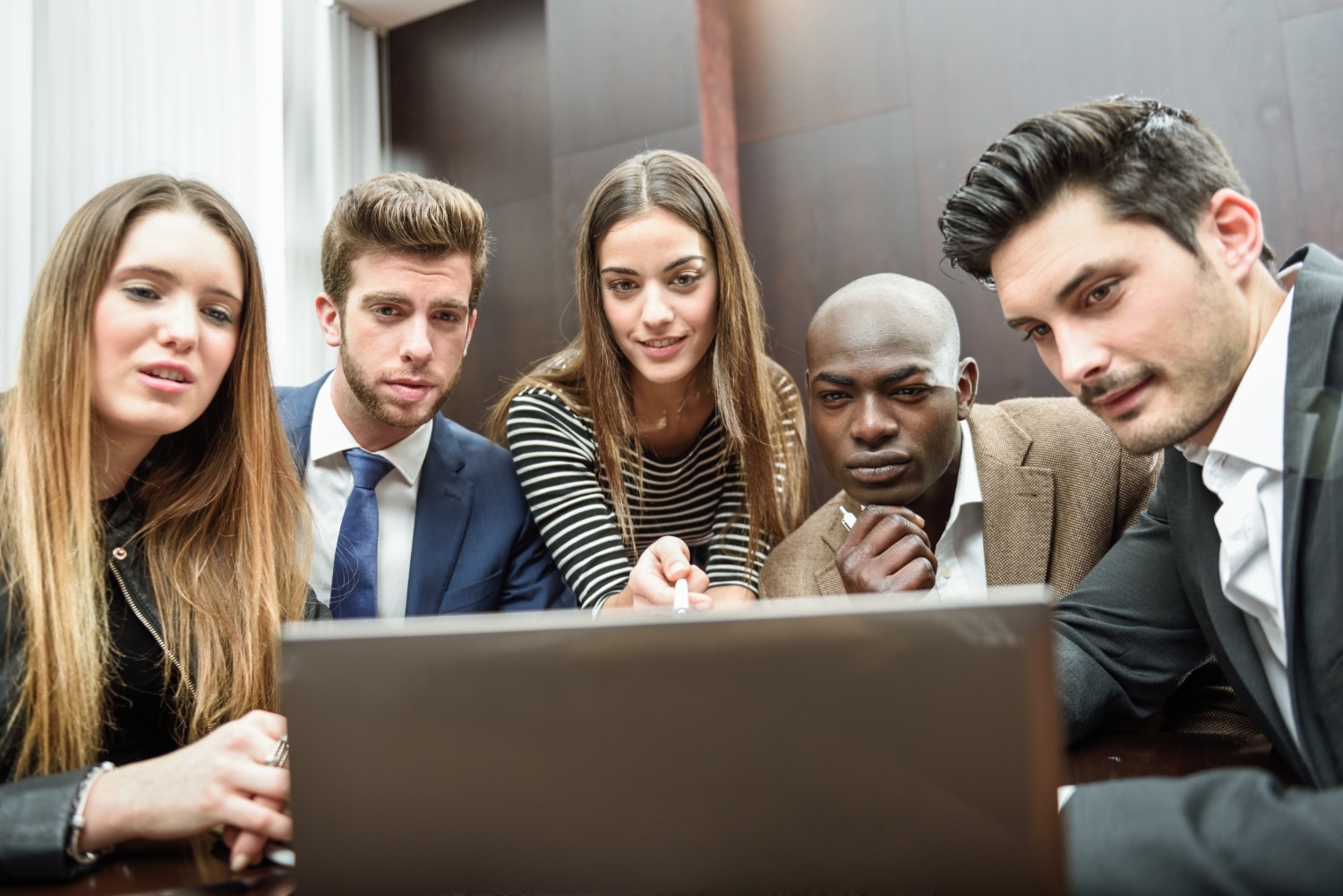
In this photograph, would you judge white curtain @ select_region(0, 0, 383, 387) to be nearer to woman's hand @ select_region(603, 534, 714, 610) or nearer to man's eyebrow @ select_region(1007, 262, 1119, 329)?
woman's hand @ select_region(603, 534, 714, 610)

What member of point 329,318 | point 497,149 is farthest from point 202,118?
point 329,318

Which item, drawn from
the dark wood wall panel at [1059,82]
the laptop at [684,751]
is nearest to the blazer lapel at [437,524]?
the laptop at [684,751]

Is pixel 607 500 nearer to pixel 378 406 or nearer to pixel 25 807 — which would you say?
pixel 378 406

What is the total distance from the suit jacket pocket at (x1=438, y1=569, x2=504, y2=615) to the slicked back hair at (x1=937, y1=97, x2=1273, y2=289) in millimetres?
1288

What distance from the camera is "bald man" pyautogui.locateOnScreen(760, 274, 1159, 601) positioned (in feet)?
6.45

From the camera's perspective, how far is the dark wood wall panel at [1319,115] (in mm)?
2979

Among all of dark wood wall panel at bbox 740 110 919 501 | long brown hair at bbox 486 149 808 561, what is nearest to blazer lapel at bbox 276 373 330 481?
long brown hair at bbox 486 149 808 561

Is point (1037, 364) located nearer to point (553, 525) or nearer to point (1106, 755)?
point (553, 525)

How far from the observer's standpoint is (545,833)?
2.31 ft

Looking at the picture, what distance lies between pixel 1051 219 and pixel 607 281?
1.08 metres

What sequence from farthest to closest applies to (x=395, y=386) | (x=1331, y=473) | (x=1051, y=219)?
(x=395, y=386), (x=1051, y=219), (x=1331, y=473)

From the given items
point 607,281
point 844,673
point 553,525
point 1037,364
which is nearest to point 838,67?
point 1037,364

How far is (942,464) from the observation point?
2037 millimetres

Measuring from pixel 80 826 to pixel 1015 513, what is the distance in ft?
5.53
